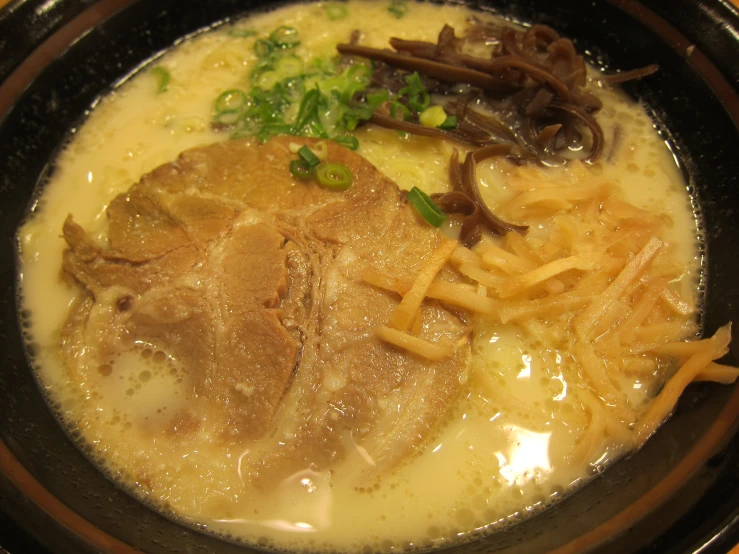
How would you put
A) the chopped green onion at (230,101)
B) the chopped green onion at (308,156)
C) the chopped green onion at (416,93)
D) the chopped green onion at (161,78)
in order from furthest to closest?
the chopped green onion at (161,78) → the chopped green onion at (230,101) → the chopped green onion at (416,93) → the chopped green onion at (308,156)

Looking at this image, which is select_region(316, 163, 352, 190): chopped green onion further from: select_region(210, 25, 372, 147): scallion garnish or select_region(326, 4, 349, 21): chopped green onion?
select_region(326, 4, 349, 21): chopped green onion

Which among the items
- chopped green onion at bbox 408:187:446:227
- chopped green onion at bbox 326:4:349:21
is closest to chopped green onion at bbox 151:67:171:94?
chopped green onion at bbox 326:4:349:21

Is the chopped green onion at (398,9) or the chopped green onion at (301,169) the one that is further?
the chopped green onion at (398,9)

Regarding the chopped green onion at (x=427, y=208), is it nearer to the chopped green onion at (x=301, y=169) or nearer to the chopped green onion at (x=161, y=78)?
the chopped green onion at (x=301, y=169)

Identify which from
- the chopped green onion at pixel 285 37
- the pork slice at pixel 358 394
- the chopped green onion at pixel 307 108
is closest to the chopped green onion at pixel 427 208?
the pork slice at pixel 358 394

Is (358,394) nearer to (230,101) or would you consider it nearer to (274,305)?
(274,305)

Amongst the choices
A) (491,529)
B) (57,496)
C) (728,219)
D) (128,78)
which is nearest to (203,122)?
(128,78)
